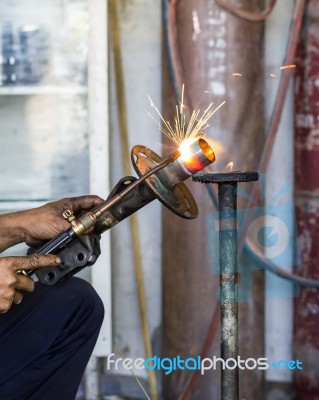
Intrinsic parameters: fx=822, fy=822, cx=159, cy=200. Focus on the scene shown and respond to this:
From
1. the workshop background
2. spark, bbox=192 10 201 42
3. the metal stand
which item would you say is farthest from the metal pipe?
spark, bbox=192 10 201 42

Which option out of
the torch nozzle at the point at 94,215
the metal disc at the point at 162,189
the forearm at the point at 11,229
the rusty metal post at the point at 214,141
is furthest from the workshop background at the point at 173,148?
the torch nozzle at the point at 94,215

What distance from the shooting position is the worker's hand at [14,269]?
1646 millimetres

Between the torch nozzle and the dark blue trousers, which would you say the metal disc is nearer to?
the torch nozzle

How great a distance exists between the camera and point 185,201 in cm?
173

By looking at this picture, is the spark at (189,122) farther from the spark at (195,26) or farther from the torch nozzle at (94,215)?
the torch nozzle at (94,215)

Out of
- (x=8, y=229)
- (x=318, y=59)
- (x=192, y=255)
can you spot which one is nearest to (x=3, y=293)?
(x=8, y=229)

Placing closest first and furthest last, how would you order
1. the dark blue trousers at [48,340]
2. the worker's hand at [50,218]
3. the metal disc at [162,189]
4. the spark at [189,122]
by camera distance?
the metal disc at [162,189] → the dark blue trousers at [48,340] → the worker's hand at [50,218] → the spark at [189,122]

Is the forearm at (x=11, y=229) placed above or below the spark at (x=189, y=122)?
below

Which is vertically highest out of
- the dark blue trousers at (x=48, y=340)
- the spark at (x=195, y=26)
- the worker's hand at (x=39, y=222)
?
the spark at (x=195, y=26)

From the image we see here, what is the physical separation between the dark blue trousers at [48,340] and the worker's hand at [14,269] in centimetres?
19

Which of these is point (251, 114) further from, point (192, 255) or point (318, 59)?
point (192, 255)

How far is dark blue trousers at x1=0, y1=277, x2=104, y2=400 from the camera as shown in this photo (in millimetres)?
1800

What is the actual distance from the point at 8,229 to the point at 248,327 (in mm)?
837

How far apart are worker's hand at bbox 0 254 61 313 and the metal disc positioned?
0.81 feet
